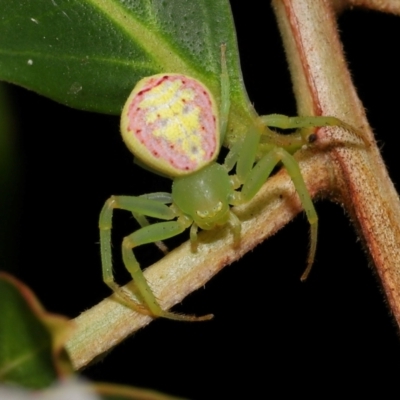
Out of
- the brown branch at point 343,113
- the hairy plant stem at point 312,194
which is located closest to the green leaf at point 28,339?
the hairy plant stem at point 312,194

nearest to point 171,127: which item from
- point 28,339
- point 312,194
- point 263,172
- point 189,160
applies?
point 189,160

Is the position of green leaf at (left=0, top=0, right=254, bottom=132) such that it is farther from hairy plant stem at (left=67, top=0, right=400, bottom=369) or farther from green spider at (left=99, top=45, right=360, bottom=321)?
hairy plant stem at (left=67, top=0, right=400, bottom=369)

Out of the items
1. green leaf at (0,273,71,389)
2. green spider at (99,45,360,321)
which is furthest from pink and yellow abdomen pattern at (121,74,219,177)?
green leaf at (0,273,71,389)

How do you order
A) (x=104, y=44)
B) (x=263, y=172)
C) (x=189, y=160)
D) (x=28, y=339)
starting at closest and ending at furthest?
1. (x=28, y=339)
2. (x=104, y=44)
3. (x=263, y=172)
4. (x=189, y=160)

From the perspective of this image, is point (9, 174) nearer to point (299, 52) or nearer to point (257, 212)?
point (257, 212)

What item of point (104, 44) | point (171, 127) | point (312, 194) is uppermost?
point (104, 44)

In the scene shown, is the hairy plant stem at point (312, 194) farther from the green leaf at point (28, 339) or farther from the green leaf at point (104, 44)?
the green leaf at point (28, 339)

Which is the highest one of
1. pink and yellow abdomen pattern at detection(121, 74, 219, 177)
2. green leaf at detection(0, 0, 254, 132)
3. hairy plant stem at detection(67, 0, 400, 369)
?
green leaf at detection(0, 0, 254, 132)

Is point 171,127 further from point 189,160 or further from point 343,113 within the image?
point 343,113
